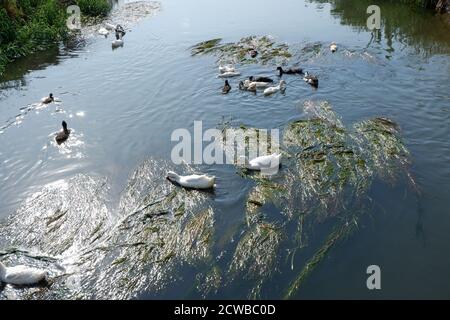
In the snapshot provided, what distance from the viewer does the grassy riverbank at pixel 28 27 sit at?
84.2 ft

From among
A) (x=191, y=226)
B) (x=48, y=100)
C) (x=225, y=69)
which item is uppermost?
(x=225, y=69)

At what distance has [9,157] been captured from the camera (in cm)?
1516

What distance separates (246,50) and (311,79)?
20.9ft

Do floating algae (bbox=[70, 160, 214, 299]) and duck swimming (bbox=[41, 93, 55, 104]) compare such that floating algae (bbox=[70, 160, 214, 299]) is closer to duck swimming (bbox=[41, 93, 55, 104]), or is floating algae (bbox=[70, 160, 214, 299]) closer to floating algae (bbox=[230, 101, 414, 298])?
floating algae (bbox=[230, 101, 414, 298])

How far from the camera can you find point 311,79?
19391 millimetres

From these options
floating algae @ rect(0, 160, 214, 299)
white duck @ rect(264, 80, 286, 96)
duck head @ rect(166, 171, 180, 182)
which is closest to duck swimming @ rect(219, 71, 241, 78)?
white duck @ rect(264, 80, 286, 96)

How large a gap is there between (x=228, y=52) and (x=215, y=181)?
13.8 m

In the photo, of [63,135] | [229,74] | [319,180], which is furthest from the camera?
[229,74]

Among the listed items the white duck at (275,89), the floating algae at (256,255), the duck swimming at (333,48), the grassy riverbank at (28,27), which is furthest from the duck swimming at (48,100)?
the duck swimming at (333,48)

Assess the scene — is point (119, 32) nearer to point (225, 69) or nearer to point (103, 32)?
point (103, 32)

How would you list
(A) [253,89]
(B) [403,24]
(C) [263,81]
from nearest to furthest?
1. (A) [253,89]
2. (C) [263,81]
3. (B) [403,24]

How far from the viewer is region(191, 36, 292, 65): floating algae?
76.4 feet

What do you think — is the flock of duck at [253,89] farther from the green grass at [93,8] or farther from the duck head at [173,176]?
the green grass at [93,8]

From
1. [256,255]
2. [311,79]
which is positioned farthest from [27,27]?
[256,255]
